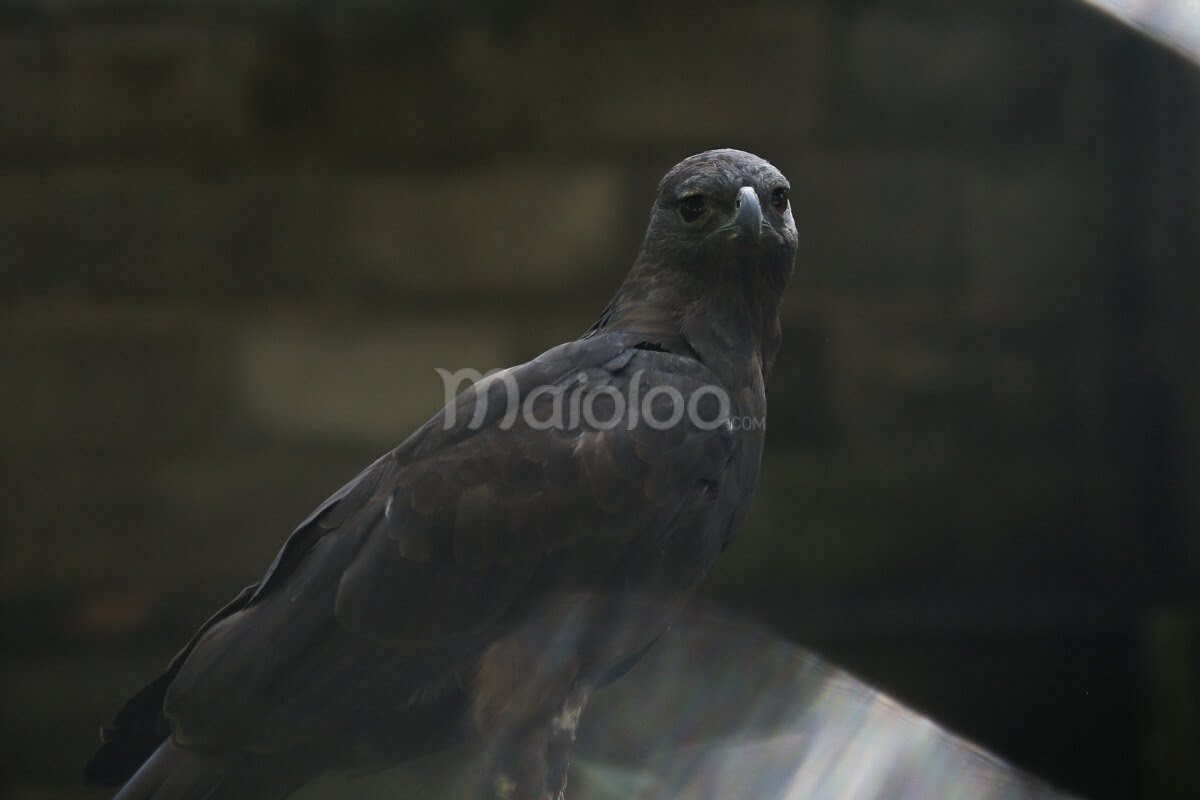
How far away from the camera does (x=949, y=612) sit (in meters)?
3.15

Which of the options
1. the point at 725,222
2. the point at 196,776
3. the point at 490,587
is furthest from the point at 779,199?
the point at 196,776

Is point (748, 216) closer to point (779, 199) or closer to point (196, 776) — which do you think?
point (779, 199)

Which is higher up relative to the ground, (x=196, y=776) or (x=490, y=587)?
(x=490, y=587)

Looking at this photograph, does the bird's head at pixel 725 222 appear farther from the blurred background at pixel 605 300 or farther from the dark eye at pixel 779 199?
the blurred background at pixel 605 300

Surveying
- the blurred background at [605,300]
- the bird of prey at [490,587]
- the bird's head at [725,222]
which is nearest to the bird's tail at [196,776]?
the bird of prey at [490,587]

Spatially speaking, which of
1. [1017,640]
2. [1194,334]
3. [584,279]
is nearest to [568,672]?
[584,279]

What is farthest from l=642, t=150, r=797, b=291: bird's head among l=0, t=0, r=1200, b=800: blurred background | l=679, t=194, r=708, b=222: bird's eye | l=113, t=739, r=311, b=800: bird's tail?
l=0, t=0, r=1200, b=800: blurred background

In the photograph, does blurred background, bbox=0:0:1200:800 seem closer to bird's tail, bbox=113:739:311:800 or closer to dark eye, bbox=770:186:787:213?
dark eye, bbox=770:186:787:213

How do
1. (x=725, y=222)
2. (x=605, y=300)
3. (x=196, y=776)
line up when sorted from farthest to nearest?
(x=605, y=300)
(x=725, y=222)
(x=196, y=776)

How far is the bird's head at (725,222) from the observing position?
1654 mm

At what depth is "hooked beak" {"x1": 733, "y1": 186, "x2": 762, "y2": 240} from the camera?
5.30 feet

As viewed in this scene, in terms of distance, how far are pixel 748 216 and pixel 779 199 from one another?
0.37ft

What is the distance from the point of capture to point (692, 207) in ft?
5.57

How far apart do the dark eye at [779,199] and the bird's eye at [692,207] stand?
9 cm
